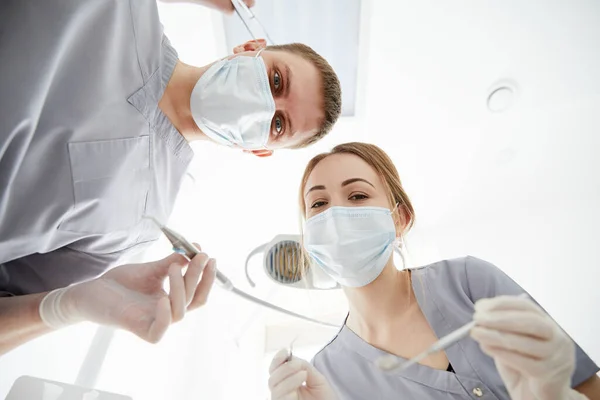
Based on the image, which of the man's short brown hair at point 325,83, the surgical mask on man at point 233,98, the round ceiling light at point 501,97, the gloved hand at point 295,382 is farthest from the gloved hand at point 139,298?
the round ceiling light at point 501,97

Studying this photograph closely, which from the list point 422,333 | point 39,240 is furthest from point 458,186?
point 39,240

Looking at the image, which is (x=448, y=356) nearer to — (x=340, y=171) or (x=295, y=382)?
(x=295, y=382)

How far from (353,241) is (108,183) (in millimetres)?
621

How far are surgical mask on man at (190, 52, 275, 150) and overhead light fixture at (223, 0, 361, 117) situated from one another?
0.61 meters

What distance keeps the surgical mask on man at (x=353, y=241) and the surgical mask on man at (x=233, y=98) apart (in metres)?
0.33

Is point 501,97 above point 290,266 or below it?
above

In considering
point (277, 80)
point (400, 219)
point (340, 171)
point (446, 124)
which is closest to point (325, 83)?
point (277, 80)

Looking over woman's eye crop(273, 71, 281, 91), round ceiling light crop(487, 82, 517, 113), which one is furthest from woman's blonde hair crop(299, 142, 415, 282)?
round ceiling light crop(487, 82, 517, 113)

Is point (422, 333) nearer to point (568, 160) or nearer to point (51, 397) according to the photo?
point (51, 397)

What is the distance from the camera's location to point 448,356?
73 cm

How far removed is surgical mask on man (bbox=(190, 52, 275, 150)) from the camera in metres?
0.85

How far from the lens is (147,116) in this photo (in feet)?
2.63

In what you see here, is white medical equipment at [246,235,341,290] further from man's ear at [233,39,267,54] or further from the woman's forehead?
man's ear at [233,39,267,54]

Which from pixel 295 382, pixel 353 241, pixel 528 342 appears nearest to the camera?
pixel 528 342
